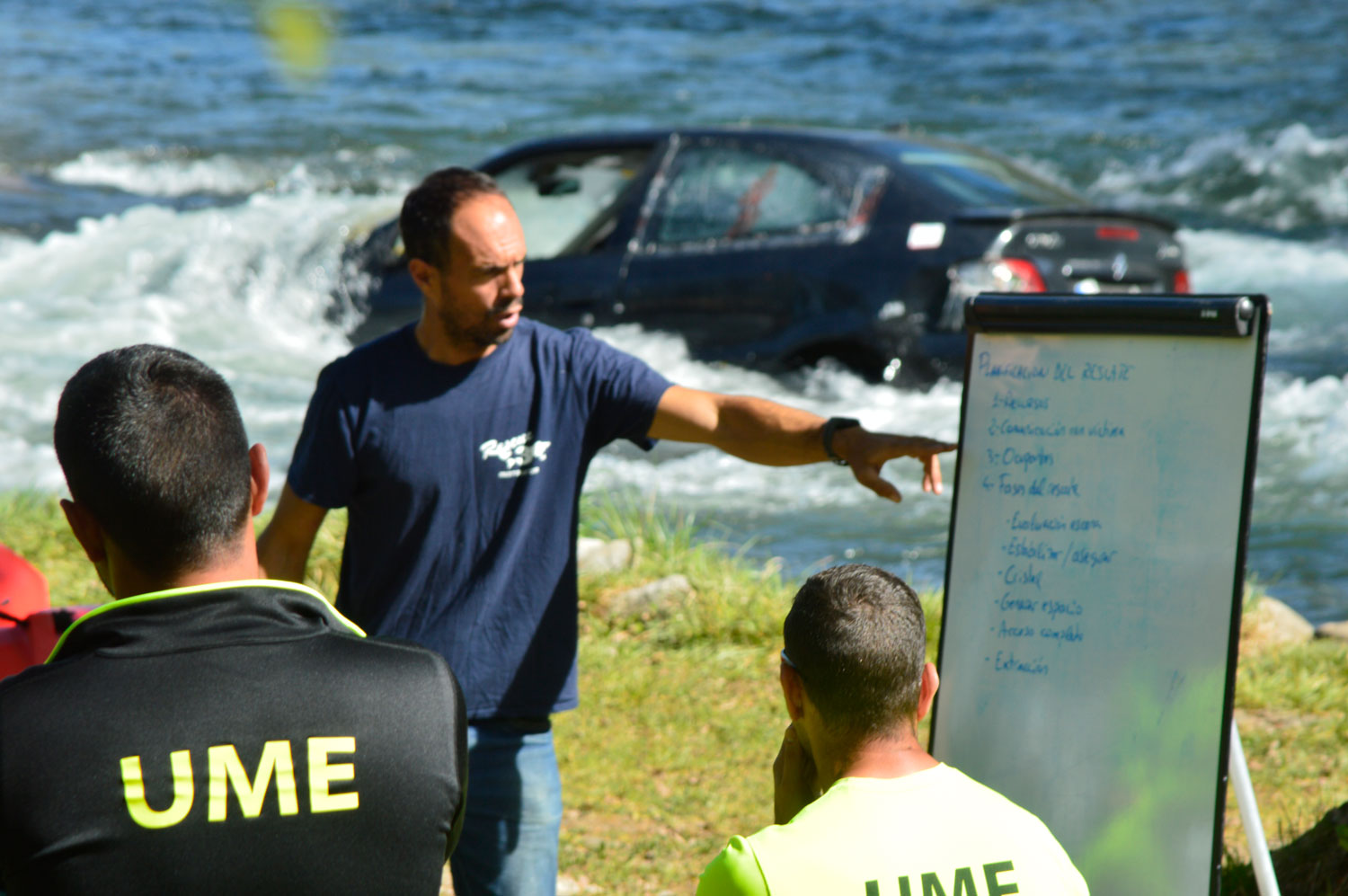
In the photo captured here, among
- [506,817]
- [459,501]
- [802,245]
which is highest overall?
[802,245]

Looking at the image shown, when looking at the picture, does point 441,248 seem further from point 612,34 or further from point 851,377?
point 612,34

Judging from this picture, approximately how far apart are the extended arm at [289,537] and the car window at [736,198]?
14.9 ft

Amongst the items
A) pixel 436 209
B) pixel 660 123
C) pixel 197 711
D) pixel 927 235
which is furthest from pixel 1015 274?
pixel 660 123

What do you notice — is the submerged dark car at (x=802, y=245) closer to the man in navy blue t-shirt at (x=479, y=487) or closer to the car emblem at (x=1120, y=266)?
the car emblem at (x=1120, y=266)

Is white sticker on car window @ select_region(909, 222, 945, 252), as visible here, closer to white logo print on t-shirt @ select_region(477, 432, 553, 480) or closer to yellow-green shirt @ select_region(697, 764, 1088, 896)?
white logo print on t-shirt @ select_region(477, 432, 553, 480)

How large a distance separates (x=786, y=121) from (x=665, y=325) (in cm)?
1214

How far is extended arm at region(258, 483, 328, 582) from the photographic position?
2859 millimetres

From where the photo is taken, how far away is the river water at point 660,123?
7309mm

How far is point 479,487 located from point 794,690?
982 mm

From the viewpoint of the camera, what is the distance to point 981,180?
711cm

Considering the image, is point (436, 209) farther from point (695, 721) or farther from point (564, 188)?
point (564, 188)

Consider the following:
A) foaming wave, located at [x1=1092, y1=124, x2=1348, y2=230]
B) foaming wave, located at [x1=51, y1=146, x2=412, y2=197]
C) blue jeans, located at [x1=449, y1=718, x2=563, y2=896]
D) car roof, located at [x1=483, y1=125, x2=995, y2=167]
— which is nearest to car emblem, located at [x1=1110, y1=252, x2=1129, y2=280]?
car roof, located at [x1=483, y1=125, x2=995, y2=167]

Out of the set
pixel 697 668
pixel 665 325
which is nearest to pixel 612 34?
pixel 665 325

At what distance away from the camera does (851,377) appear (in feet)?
22.9
